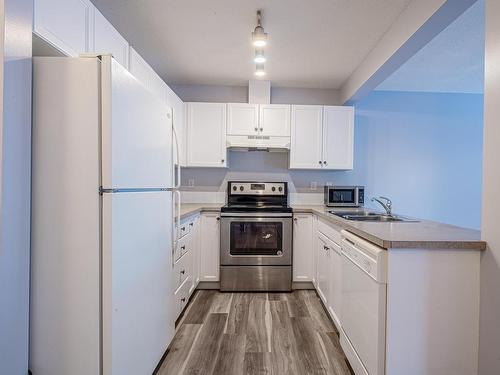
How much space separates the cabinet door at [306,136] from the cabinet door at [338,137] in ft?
0.25

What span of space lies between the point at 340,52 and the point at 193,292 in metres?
2.93

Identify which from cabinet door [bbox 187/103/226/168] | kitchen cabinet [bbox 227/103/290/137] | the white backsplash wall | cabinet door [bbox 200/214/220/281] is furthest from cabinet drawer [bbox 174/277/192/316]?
kitchen cabinet [bbox 227/103/290/137]

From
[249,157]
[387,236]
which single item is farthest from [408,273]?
[249,157]

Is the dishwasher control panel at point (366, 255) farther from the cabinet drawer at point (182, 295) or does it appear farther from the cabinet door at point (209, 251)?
the cabinet door at point (209, 251)

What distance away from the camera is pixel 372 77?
250cm

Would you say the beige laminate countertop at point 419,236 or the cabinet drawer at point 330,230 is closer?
the beige laminate countertop at point 419,236

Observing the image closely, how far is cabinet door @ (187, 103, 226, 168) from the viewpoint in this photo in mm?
3162

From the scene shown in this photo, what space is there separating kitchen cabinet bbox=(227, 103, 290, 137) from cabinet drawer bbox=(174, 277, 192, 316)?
69.5 inches

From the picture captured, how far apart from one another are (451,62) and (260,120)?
2.04 m

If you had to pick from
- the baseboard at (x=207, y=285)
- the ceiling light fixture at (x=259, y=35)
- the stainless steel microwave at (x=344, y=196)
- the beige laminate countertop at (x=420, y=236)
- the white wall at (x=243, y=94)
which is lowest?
the baseboard at (x=207, y=285)

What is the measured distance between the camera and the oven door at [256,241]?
289cm

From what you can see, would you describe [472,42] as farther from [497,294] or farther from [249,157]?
[249,157]

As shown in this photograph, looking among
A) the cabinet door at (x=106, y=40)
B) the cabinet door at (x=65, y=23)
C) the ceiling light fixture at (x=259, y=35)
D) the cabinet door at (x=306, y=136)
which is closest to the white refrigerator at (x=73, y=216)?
the cabinet door at (x=65, y=23)

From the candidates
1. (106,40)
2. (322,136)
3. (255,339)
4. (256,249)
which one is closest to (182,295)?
(255,339)
